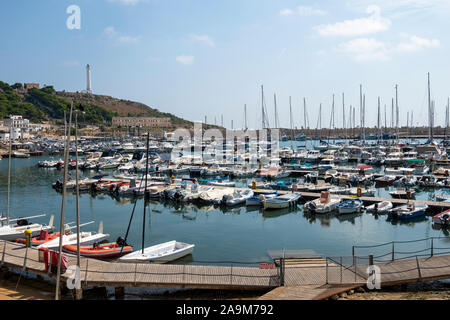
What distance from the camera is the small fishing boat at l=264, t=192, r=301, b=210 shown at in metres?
35.5

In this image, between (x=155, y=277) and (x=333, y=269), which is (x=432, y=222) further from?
(x=155, y=277)

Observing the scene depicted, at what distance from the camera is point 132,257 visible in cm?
2009

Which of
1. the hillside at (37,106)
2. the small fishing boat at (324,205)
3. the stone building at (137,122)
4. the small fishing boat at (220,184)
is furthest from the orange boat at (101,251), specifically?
the stone building at (137,122)

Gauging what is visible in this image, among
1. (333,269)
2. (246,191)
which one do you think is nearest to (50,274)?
(333,269)

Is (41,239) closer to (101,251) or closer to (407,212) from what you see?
(101,251)

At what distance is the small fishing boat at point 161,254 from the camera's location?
20.0m

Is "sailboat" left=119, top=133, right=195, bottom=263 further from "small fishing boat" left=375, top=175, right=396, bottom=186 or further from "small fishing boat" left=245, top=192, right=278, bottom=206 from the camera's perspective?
"small fishing boat" left=375, top=175, right=396, bottom=186

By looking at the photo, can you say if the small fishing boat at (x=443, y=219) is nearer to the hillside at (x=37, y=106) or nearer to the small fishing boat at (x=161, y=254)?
the small fishing boat at (x=161, y=254)

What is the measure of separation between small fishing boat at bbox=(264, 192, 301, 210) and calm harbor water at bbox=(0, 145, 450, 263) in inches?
28.7

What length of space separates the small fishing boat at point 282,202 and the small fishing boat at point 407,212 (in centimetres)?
876

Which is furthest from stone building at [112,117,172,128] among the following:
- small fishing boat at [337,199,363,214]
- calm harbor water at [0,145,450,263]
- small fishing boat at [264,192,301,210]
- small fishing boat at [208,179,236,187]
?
small fishing boat at [337,199,363,214]

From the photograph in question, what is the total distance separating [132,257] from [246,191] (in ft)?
66.9
